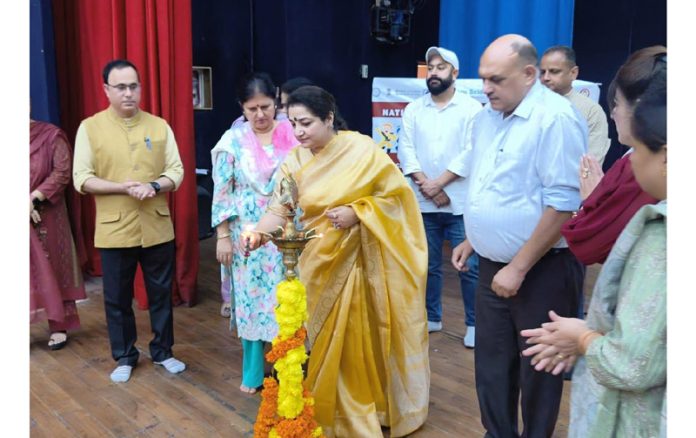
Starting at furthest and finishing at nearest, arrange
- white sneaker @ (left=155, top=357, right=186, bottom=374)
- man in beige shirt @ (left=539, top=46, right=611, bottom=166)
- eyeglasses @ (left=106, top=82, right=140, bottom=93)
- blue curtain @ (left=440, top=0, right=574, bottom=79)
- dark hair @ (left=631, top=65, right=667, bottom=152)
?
blue curtain @ (left=440, top=0, right=574, bottom=79), man in beige shirt @ (left=539, top=46, right=611, bottom=166), white sneaker @ (left=155, top=357, right=186, bottom=374), eyeglasses @ (left=106, top=82, right=140, bottom=93), dark hair @ (left=631, top=65, right=667, bottom=152)

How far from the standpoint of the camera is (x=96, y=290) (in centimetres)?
482

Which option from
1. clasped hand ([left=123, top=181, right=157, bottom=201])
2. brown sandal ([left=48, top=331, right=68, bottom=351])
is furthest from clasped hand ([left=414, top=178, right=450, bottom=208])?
brown sandal ([left=48, top=331, right=68, bottom=351])

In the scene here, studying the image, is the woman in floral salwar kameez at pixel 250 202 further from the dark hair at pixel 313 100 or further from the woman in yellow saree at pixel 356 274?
the dark hair at pixel 313 100

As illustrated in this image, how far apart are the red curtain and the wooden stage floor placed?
0.67 meters

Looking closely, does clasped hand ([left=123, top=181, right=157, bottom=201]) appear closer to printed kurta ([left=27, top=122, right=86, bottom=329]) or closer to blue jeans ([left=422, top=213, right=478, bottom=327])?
printed kurta ([left=27, top=122, right=86, bottom=329])

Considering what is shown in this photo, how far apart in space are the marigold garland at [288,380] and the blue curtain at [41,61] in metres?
3.20

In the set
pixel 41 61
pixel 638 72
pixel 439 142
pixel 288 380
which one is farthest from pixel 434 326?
pixel 41 61

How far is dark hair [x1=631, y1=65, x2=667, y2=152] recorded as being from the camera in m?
1.09

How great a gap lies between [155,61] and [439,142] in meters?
2.06

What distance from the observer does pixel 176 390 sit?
3.07 m

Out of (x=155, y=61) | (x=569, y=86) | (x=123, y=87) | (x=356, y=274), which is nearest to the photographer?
(x=356, y=274)

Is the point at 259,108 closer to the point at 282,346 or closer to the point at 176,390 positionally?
the point at 282,346

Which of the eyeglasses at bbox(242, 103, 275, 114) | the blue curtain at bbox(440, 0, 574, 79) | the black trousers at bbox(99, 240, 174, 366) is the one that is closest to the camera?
the eyeglasses at bbox(242, 103, 275, 114)

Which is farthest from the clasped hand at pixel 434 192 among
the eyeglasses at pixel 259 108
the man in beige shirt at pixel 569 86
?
the eyeglasses at pixel 259 108
